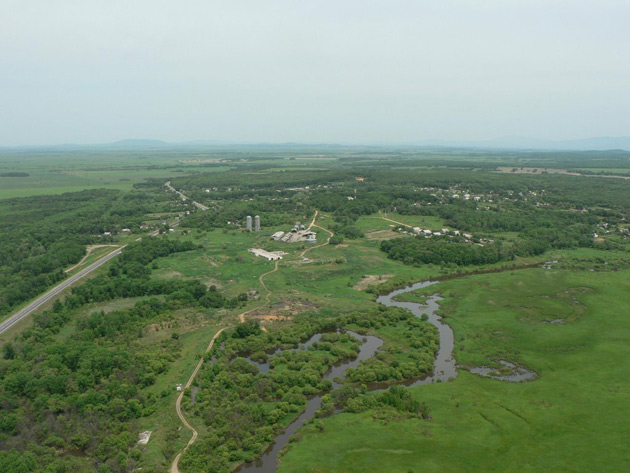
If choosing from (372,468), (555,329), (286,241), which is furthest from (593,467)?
(286,241)

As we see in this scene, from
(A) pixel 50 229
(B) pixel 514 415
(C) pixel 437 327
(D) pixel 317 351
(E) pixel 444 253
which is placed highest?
(A) pixel 50 229

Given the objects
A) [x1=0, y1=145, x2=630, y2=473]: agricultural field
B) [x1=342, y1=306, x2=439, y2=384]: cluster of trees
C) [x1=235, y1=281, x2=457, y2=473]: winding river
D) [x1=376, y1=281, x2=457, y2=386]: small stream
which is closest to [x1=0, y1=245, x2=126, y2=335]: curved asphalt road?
[x1=0, y1=145, x2=630, y2=473]: agricultural field

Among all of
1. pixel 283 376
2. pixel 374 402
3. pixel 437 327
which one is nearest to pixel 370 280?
pixel 437 327

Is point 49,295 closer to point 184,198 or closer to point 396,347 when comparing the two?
point 396,347

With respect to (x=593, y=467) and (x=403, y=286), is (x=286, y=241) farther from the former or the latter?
(x=593, y=467)

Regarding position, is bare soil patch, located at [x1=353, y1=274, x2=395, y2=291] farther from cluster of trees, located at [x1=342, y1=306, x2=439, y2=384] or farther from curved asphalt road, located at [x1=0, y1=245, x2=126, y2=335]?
curved asphalt road, located at [x1=0, y1=245, x2=126, y2=335]
